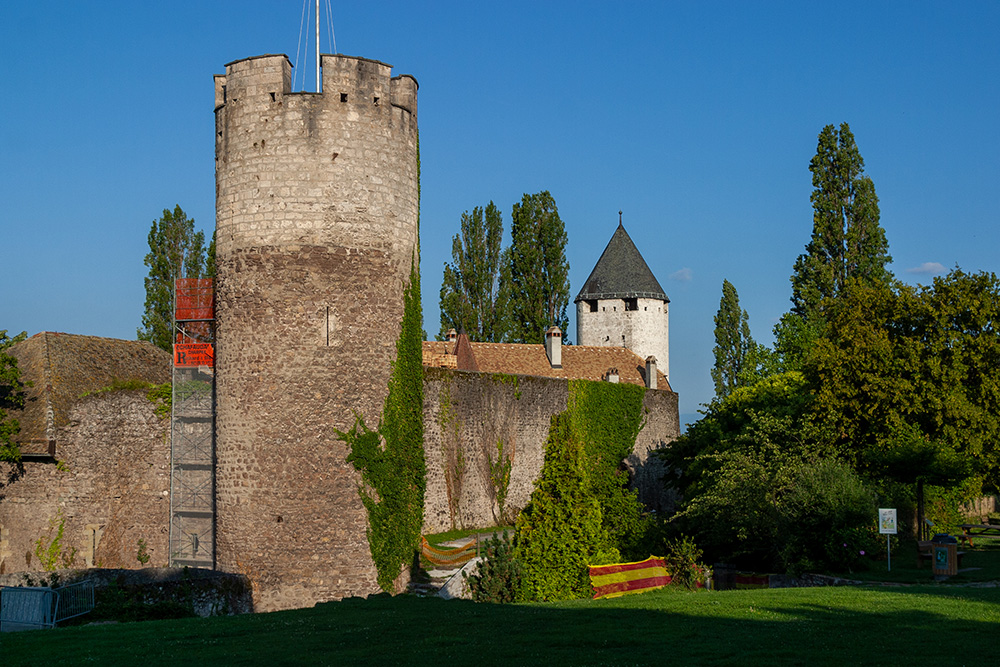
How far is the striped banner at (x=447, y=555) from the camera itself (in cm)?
2100

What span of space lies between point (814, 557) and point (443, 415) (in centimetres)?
1055

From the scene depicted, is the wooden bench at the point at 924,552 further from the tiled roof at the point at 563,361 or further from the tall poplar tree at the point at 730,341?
the tall poplar tree at the point at 730,341

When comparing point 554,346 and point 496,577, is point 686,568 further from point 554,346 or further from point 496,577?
point 554,346

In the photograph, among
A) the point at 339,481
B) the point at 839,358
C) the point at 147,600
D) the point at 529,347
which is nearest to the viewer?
the point at 147,600

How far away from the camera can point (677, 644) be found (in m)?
9.52

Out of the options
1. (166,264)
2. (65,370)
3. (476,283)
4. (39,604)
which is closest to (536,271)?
(476,283)

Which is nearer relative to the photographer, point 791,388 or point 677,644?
point 677,644

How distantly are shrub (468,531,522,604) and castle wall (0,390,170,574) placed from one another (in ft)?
25.7

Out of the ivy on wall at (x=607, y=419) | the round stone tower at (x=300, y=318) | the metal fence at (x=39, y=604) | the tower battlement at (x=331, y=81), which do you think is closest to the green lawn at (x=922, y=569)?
the round stone tower at (x=300, y=318)

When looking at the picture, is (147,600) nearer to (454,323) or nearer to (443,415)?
(443,415)

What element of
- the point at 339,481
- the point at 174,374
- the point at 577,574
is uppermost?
the point at 174,374

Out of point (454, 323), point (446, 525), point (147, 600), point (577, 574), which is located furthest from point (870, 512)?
point (454, 323)

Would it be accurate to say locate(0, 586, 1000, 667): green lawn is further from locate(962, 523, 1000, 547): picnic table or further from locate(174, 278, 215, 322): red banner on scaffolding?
locate(962, 523, 1000, 547): picnic table

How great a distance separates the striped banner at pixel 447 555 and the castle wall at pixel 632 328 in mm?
36575
